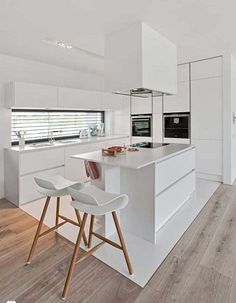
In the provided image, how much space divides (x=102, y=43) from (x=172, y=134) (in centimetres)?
239

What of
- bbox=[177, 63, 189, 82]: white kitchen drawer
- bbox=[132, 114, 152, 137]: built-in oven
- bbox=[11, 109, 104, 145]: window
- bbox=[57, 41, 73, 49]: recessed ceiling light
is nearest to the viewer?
bbox=[57, 41, 73, 49]: recessed ceiling light

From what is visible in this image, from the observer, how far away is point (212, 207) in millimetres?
3074

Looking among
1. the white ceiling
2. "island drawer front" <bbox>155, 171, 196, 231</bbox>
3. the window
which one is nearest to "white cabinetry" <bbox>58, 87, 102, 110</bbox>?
the window

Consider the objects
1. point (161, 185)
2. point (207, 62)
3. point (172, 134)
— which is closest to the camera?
point (161, 185)

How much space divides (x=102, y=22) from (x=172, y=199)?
2208mm

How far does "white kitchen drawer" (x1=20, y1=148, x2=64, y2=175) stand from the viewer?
321cm

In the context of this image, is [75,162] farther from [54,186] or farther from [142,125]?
[54,186]

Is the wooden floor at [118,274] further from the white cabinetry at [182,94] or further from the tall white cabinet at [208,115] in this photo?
the white cabinetry at [182,94]

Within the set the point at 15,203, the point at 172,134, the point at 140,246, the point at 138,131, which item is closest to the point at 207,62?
the point at 172,134

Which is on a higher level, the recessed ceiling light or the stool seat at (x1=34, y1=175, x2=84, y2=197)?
the recessed ceiling light

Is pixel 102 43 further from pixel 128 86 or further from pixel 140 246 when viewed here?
pixel 140 246

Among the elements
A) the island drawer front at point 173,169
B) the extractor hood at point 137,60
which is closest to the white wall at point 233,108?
the island drawer front at point 173,169

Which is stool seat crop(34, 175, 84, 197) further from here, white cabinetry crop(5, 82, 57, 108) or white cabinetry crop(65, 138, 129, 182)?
white cabinetry crop(5, 82, 57, 108)

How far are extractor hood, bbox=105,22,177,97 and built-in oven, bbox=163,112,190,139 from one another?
1647mm
